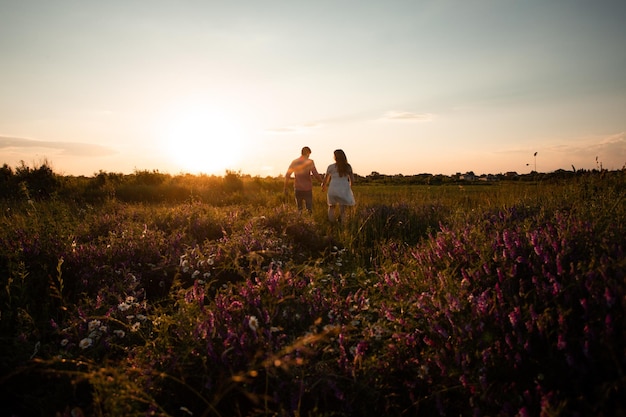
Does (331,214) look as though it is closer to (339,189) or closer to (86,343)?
(339,189)

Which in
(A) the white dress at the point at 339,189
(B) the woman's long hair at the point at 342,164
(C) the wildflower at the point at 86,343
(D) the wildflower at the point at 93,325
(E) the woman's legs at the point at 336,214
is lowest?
(C) the wildflower at the point at 86,343

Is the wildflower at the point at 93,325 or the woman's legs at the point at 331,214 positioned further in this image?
the woman's legs at the point at 331,214

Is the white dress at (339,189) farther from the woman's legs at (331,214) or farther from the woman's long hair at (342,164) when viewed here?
the woman's legs at (331,214)

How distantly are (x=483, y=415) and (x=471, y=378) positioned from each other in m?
0.21

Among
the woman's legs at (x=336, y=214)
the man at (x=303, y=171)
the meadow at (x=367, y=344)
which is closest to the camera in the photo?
the meadow at (x=367, y=344)

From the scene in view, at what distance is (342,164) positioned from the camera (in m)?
10.2

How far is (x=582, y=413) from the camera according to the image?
196 cm

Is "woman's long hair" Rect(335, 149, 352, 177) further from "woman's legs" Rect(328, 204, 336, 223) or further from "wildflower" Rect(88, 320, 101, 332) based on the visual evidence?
"wildflower" Rect(88, 320, 101, 332)

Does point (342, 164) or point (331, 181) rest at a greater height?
point (342, 164)

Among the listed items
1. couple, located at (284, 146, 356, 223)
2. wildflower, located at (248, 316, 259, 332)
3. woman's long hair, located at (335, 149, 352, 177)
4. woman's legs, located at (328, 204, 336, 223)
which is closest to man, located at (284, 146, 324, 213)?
couple, located at (284, 146, 356, 223)

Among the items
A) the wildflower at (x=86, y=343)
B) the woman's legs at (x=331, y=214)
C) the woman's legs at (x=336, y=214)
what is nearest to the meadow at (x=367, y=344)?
the wildflower at (x=86, y=343)

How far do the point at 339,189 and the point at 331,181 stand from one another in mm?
363

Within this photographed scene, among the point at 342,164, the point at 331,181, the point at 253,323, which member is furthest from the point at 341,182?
the point at 253,323

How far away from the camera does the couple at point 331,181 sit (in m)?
10.1
